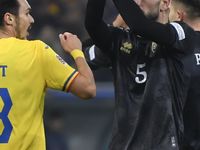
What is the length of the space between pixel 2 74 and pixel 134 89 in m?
0.70

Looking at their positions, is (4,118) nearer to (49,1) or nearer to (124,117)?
(124,117)

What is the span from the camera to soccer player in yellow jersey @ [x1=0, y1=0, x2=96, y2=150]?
7.04ft

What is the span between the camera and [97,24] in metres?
2.23

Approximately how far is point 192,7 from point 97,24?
61cm

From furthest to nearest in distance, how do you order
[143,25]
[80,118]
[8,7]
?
1. [80,118]
2. [8,7]
3. [143,25]

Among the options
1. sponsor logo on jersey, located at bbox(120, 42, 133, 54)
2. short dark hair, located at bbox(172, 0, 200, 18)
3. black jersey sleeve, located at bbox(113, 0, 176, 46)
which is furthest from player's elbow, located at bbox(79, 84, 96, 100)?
short dark hair, located at bbox(172, 0, 200, 18)

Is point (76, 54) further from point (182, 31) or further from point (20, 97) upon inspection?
point (182, 31)

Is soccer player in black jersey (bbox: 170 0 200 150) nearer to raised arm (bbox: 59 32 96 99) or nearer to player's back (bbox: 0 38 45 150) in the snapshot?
raised arm (bbox: 59 32 96 99)

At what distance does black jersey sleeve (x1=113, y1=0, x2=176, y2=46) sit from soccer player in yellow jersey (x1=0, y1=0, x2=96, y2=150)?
1.16 feet

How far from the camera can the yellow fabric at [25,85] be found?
2.14 metres

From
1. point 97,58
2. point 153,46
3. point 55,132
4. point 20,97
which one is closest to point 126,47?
point 153,46

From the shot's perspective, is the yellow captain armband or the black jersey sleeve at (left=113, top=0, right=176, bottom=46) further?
the yellow captain armband

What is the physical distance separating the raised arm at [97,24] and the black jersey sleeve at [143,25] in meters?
0.12

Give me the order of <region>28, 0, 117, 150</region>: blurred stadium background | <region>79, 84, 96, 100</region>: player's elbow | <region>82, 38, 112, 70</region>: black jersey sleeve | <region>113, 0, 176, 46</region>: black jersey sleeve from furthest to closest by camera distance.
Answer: <region>28, 0, 117, 150</region>: blurred stadium background → <region>82, 38, 112, 70</region>: black jersey sleeve → <region>79, 84, 96, 100</region>: player's elbow → <region>113, 0, 176, 46</region>: black jersey sleeve
